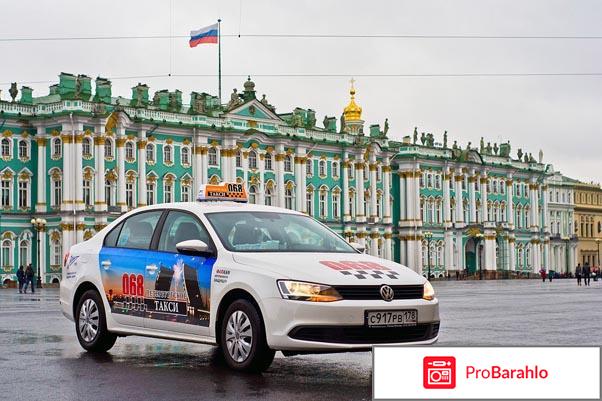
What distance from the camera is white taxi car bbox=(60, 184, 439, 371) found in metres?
10.3

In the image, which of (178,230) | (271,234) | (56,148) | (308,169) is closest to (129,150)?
(56,148)

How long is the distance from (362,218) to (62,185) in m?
30.5

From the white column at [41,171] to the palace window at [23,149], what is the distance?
865 mm

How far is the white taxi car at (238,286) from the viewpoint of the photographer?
10.3 m

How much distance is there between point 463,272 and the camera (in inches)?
4060

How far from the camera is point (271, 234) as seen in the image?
38.7 feet

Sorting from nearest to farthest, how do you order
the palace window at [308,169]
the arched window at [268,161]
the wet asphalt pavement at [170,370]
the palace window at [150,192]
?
the wet asphalt pavement at [170,370] < the palace window at [150,192] < the arched window at [268,161] < the palace window at [308,169]

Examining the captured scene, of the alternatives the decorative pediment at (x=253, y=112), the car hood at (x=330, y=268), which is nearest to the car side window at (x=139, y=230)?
the car hood at (x=330, y=268)

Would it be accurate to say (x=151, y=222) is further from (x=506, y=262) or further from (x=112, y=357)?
(x=506, y=262)

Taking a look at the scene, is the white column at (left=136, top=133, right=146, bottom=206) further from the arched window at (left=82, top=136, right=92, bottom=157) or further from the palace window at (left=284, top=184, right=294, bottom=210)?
the palace window at (left=284, top=184, right=294, bottom=210)

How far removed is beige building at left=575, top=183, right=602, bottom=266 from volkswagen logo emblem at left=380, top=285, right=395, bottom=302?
13618 centimetres

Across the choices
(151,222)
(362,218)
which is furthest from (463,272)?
(151,222)

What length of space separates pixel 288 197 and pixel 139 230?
74156 millimetres

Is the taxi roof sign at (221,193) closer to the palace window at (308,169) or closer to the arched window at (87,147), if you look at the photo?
the arched window at (87,147)
